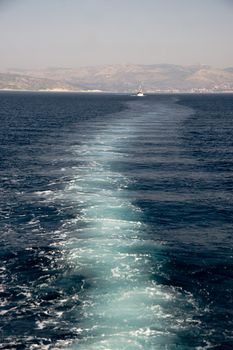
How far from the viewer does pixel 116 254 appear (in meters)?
34.8

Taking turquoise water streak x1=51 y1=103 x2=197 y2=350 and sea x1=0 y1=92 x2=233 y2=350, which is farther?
sea x1=0 y1=92 x2=233 y2=350

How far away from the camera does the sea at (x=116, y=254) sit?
2466cm

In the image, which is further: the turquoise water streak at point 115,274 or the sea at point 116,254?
the sea at point 116,254

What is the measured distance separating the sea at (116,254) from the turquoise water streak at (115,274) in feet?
0.23

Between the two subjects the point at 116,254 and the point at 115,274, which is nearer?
the point at 115,274

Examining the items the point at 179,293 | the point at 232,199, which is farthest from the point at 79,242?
the point at 232,199

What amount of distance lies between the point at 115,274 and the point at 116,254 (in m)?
3.51

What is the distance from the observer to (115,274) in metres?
31.4

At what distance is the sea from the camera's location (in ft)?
80.9

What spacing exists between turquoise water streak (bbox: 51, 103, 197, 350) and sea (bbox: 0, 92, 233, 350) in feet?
0.23

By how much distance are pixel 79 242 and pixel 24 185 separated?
868 inches

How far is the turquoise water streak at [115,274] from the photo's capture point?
24380 mm

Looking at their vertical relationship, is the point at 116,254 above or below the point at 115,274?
above

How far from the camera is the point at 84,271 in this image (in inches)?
1248
